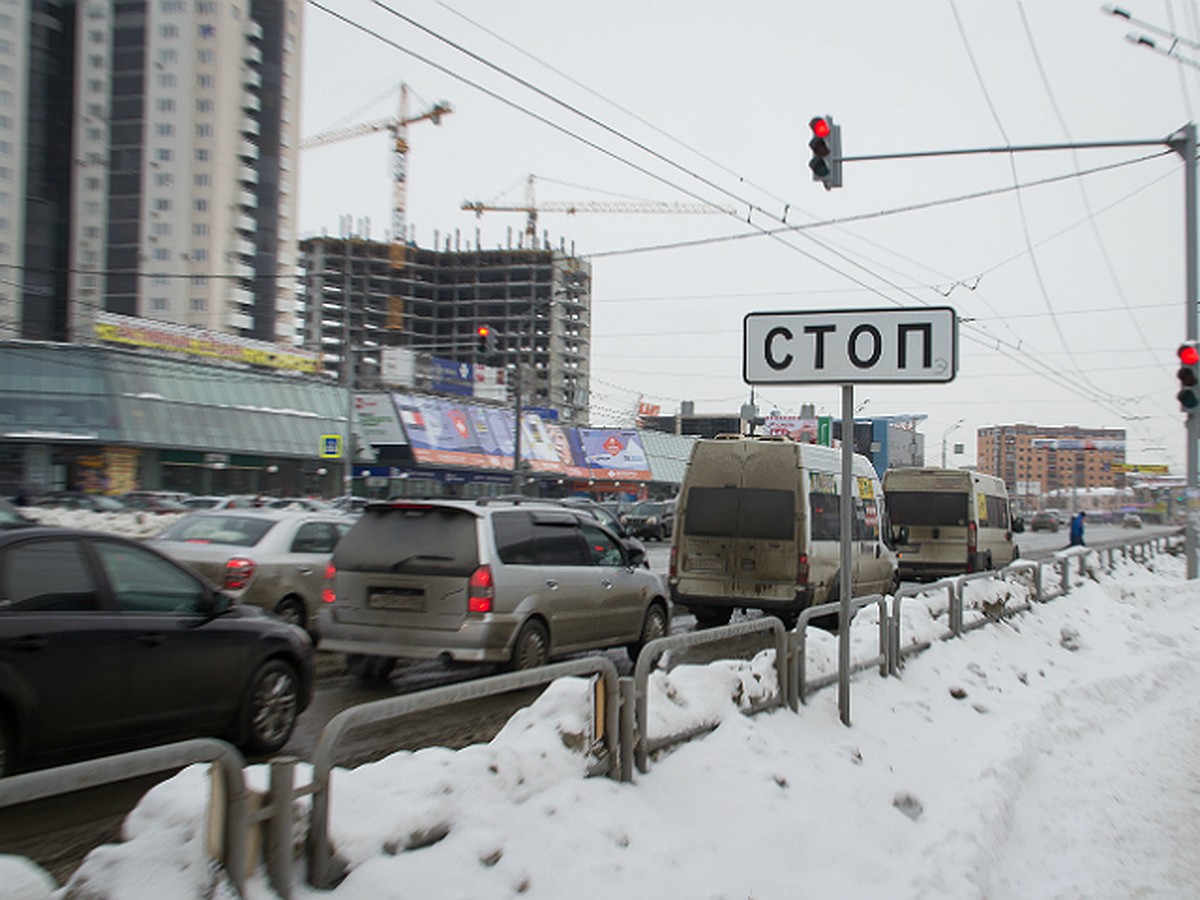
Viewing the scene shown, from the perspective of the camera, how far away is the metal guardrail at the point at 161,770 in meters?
2.67

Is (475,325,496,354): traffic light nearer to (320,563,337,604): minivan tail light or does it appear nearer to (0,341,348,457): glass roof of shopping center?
(320,563,337,604): minivan tail light

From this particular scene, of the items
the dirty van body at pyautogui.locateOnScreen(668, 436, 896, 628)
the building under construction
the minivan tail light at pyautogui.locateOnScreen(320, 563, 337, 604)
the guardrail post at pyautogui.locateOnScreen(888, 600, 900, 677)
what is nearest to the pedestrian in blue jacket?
the dirty van body at pyautogui.locateOnScreen(668, 436, 896, 628)

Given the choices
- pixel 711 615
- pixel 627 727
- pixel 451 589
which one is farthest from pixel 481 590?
pixel 711 615

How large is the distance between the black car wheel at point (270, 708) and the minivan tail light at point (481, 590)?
2.07 m

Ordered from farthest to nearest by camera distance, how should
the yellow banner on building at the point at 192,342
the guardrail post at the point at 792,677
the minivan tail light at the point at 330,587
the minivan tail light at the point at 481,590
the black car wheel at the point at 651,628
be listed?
the yellow banner on building at the point at 192,342
the black car wheel at the point at 651,628
the minivan tail light at the point at 330,587
the minivan tail light at the point at 481,590
the guardrail post at the point at 792,677

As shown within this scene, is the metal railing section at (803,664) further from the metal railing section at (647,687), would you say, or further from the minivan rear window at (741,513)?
the minivan rear window at (741,513)

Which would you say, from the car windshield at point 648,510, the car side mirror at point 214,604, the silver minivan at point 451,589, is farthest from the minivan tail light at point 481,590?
the car windshield at point 648,510

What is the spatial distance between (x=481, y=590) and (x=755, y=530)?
547 centimetres

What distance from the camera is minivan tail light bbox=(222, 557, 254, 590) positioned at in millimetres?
11086

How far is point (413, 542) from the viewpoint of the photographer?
918 cm

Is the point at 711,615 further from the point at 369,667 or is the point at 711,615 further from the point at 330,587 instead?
the point at 330,587

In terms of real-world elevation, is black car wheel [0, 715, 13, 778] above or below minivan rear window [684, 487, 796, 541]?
below

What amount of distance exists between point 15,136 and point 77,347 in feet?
→ 149

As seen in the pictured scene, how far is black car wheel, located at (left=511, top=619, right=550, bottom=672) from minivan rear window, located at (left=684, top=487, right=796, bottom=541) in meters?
4.57
